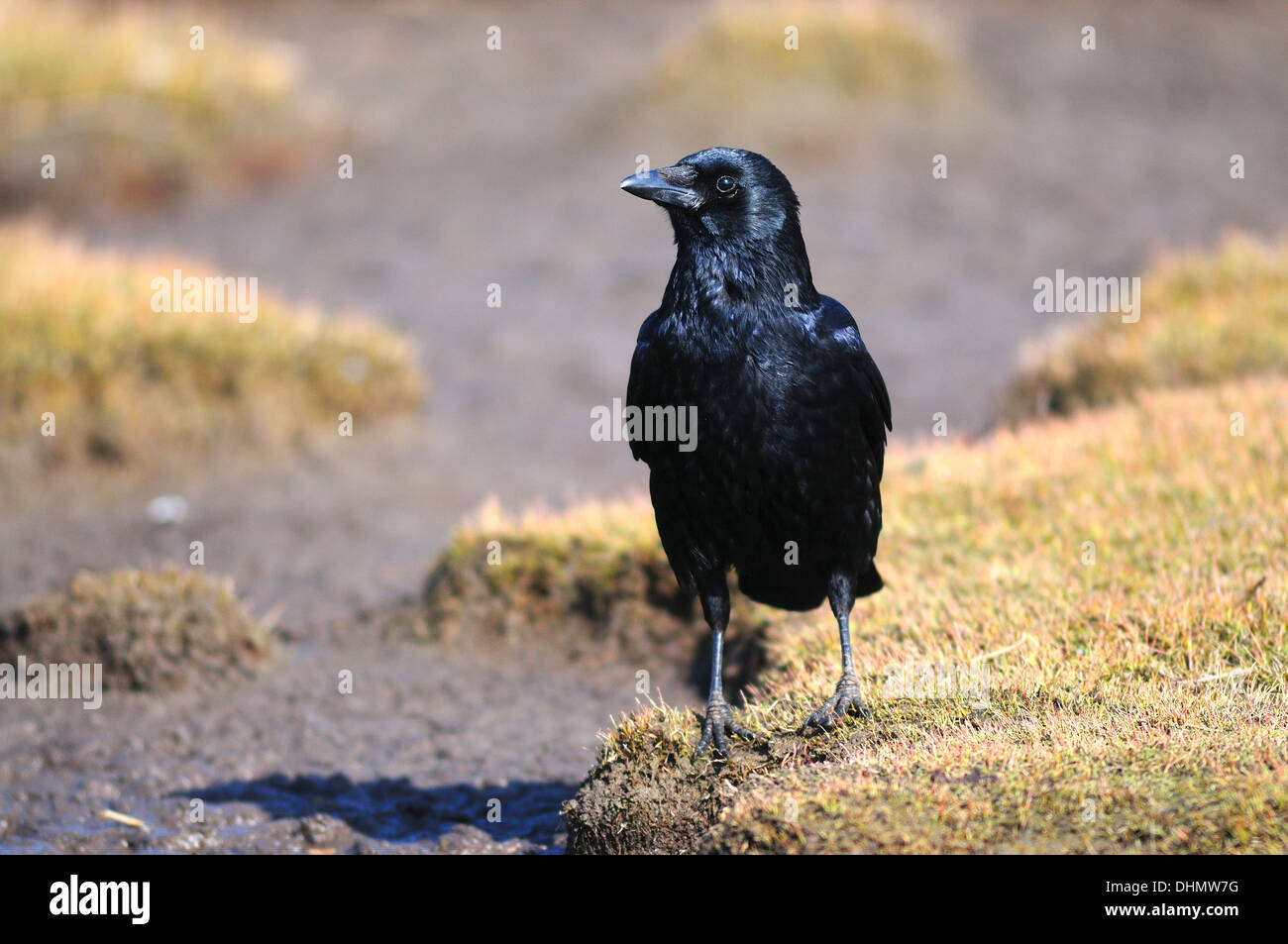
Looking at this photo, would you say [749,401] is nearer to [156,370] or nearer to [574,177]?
[156,370]

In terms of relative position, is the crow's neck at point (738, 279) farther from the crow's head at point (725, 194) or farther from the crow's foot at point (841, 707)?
the crow's foot at point (841, 707)

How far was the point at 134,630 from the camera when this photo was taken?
19.2 ft

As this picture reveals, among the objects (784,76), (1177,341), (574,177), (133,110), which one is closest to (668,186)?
(1177,341)

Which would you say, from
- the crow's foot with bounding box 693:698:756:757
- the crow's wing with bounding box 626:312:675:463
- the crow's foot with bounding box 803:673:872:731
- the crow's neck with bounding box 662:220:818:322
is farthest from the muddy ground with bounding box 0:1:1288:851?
the crow's neck with bounding box 662:220:818:322

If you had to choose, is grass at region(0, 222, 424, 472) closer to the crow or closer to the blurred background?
the blurred background

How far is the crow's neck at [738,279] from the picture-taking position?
3.91 meters

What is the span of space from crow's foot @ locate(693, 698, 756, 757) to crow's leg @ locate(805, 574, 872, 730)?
0.61 ft

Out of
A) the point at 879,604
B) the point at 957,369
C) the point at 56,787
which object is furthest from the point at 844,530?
the point at 957,369

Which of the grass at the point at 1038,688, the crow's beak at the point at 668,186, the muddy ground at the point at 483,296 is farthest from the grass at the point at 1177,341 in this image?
the crow's beak at the point at 668,186

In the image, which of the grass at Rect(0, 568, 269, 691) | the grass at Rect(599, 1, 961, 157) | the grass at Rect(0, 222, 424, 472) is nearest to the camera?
the grass at Rect(0, 568, 269, 691)

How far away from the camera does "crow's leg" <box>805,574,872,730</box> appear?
389 cm

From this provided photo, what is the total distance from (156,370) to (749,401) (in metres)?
5.82

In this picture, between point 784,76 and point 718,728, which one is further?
point 784,76
